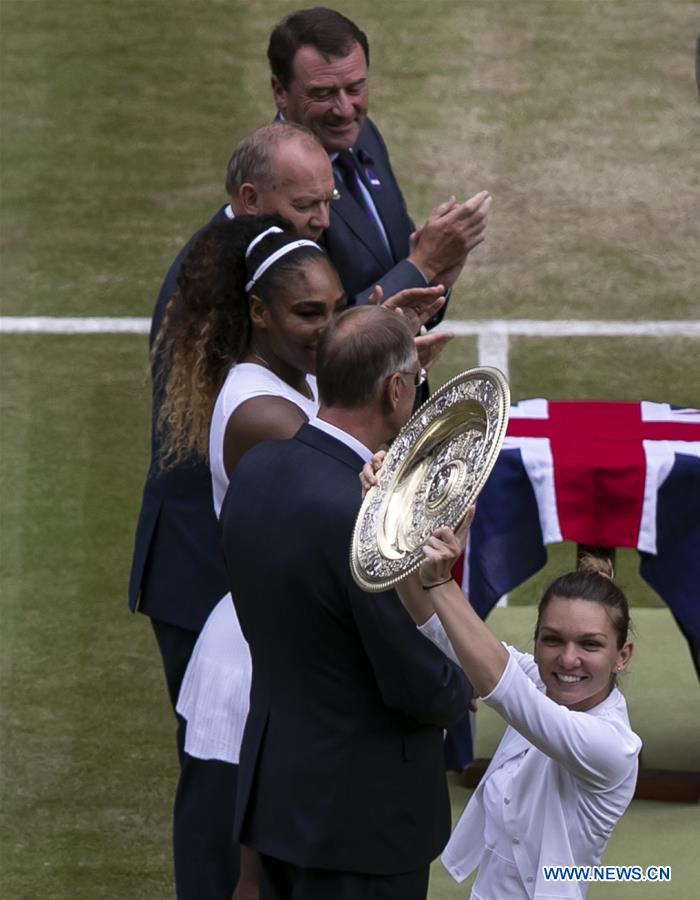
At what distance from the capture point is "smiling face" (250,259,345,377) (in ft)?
15.0

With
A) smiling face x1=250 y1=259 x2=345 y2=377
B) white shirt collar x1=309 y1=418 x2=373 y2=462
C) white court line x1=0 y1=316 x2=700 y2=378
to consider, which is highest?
smiling face x1=250 y1=259 x2=345 y2=377

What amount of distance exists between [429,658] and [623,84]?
8.39 metres

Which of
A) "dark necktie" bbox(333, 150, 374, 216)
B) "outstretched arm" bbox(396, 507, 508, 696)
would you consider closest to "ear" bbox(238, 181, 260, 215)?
"dark necktie" bbox(333, 150, 374, 216)

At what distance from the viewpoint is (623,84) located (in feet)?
37.9

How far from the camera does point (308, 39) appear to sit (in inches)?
244

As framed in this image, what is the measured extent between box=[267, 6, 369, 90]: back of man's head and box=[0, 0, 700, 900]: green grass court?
7.63ft

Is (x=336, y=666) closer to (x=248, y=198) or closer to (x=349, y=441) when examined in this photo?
(x=349, y=441)

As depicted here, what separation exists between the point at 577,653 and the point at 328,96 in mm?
2611

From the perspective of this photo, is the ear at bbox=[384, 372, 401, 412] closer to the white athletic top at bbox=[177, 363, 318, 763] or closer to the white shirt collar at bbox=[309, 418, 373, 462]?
the white shirt collar at bbox=[309, 418, 373, 462]

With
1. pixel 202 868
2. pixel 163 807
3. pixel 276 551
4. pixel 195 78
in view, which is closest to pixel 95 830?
pixel 163 807

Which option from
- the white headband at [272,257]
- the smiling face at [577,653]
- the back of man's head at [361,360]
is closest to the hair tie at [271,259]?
the white headband at [272,257]

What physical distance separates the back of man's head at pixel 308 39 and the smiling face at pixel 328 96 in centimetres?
3

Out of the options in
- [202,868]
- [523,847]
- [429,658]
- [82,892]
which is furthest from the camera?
[82,892]

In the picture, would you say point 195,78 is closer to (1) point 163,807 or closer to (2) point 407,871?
(1) point 163,807
